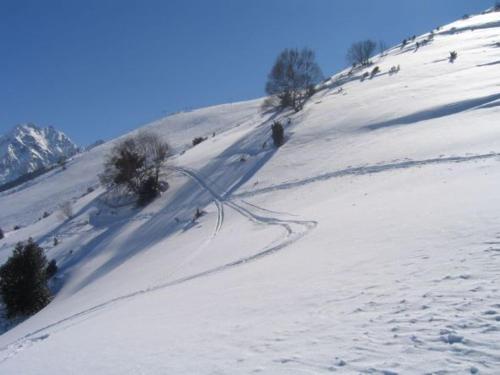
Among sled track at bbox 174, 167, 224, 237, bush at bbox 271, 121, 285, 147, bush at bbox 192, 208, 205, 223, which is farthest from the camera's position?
bush at bbox 271, 121, 285, 147

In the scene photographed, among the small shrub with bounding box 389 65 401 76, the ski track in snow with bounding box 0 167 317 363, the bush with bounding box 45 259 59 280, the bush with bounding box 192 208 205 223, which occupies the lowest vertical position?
the bush with bounding box 45 259 59 280

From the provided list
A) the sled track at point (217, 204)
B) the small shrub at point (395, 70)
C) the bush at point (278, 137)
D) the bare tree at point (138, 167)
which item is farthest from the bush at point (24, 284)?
the small shrub at point (395, 70)

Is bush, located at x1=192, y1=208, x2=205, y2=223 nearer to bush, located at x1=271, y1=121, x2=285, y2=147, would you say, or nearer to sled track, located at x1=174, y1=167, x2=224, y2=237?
sled track, located at x1=174, y1=167, x2=224, y2=237

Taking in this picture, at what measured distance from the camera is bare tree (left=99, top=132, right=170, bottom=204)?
3525cm

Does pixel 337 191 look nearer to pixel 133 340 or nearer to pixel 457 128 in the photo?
pixel 457 128

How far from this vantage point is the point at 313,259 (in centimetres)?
1050

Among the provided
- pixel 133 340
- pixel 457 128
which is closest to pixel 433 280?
pixel 133 340

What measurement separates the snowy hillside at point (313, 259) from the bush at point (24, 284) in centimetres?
168

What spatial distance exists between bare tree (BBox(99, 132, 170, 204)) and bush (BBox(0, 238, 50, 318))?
38.2 ft

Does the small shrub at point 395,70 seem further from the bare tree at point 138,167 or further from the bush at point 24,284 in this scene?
the bush at point 24,284

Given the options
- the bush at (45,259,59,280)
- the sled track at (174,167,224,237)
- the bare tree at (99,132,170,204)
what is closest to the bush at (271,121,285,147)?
the sled track at (174,167,224,237)

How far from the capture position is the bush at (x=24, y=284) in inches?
918

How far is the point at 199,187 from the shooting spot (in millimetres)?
32844

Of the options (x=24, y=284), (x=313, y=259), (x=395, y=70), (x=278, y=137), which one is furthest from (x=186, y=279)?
(x=395, y=70)
